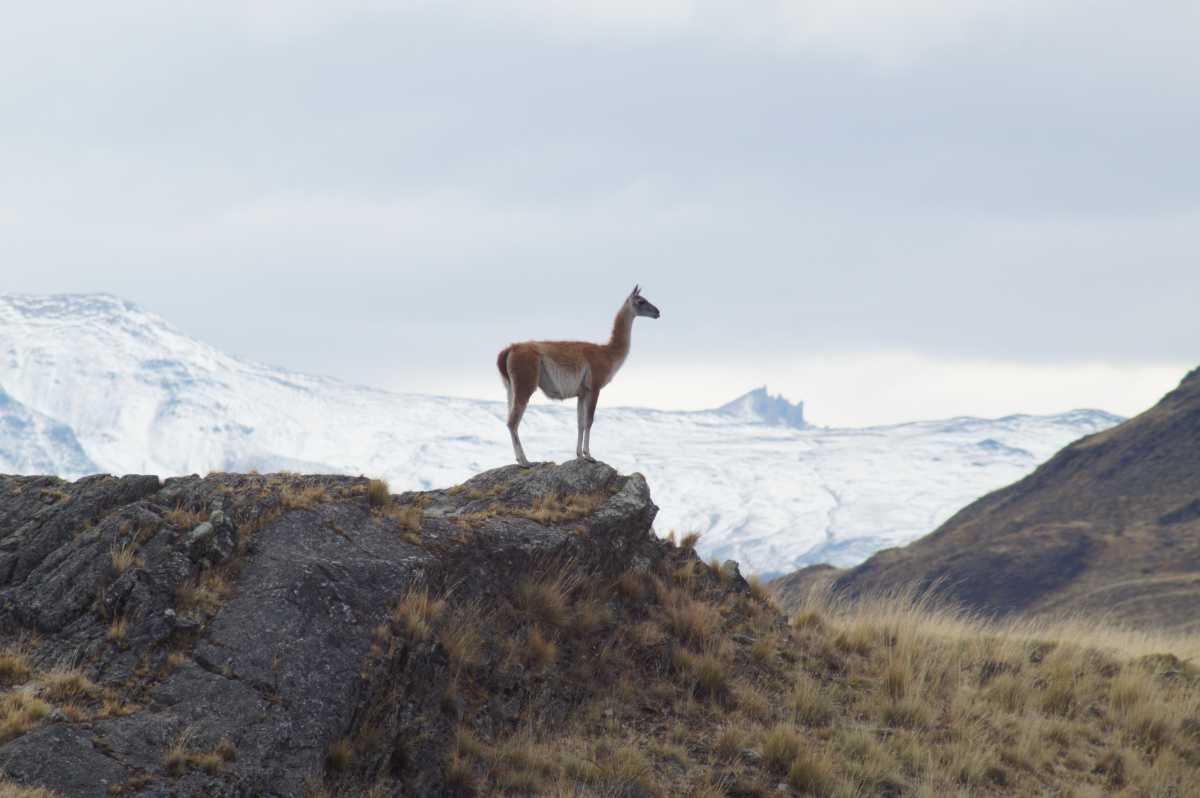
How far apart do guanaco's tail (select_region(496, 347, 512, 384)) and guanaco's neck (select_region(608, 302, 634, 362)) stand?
183cm

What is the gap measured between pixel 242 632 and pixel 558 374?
26.1 ft

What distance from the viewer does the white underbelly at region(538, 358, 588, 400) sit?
693 inches

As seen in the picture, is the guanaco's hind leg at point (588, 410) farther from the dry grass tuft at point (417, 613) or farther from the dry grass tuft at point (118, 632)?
the dry grass tuft at point (118, 632)

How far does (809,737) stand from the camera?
13.5m

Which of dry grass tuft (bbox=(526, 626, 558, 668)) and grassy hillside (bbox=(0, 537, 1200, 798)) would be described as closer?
grassy hillside (bbox=(0, 537, 1200, 798))

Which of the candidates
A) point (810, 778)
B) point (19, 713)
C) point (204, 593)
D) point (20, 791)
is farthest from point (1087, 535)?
point (20, 791)

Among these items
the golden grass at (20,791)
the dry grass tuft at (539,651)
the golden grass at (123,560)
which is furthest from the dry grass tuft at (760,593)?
the golden grass at (20,791)

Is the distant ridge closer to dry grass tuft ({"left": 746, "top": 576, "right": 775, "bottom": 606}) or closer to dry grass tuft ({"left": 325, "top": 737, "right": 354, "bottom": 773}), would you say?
dry grass tuft ({"left": 746, "top": 576, "right": 775, "bottom": 606})

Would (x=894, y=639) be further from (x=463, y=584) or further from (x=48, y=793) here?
(x=48, y=793)

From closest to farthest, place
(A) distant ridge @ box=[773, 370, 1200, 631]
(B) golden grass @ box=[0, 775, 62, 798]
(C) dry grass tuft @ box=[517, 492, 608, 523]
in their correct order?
(B) golden grass @ box=[0, 775, 62, 798] < (C) dry grass tuft @ box=[517, 492, 608, 523] < (A) distant ridge @ box=[773, 370, 1200, 631]

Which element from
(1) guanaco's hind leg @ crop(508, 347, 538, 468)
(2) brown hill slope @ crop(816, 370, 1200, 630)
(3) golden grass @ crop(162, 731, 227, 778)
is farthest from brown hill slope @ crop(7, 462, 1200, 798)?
(2) brown hill slope @ crop(816, 370, 1200, 630)

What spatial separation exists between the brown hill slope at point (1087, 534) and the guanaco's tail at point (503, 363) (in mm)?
88833

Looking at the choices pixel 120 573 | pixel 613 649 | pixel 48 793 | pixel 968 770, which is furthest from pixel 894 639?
pixel 48 793

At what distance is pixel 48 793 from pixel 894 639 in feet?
40.6
